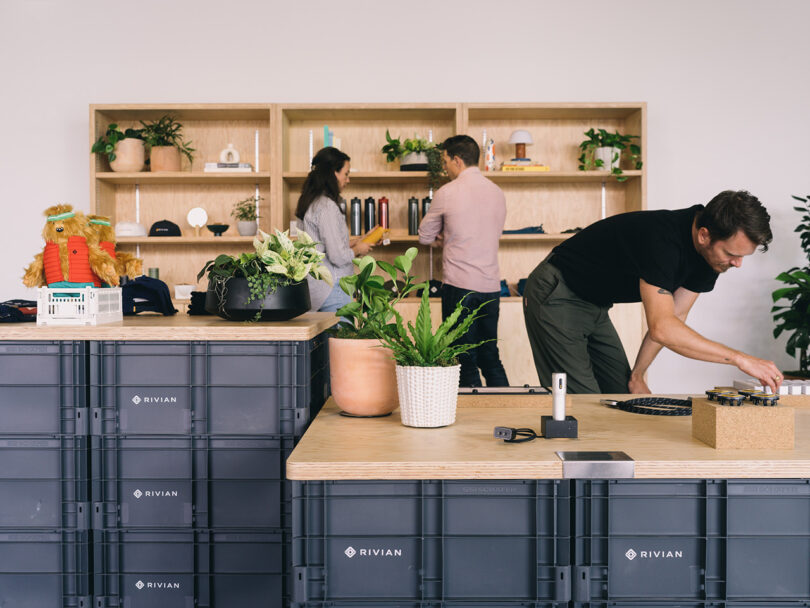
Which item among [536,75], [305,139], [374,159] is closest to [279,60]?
[305,139]

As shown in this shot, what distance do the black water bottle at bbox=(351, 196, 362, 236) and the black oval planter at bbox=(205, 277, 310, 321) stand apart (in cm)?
270

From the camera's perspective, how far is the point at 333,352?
1467 mm

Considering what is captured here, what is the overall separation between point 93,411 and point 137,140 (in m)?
3.01

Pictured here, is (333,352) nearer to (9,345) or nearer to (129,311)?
(9,345)

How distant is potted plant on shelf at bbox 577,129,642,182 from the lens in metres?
4.23

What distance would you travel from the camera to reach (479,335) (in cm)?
366

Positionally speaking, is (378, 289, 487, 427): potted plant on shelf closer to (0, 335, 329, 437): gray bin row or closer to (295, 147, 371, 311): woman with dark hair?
(0, 335, 329, 437): gray bin row

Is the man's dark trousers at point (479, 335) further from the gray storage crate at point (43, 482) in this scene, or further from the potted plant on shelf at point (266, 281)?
the gray storage crate at point (43, 482)

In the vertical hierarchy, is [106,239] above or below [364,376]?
above

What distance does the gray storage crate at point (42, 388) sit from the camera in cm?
160

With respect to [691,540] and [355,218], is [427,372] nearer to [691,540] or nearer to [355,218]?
[691,540]

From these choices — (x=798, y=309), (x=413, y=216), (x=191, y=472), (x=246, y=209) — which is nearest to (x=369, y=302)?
(x=191, y=472)

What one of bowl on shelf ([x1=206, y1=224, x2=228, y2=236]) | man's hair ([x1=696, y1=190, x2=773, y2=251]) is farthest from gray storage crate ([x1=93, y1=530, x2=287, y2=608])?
bowl on shelf ([x1=206, y1=224, x2=228, y2=236])

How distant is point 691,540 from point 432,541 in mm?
431
